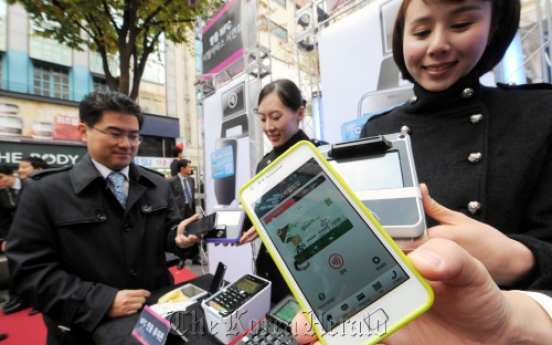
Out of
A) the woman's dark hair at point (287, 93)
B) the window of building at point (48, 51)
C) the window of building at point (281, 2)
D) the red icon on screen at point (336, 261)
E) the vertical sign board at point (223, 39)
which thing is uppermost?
the window of building at point (281, 2)

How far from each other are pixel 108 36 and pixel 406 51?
13.4 feet

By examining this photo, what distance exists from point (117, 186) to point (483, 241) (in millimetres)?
1649

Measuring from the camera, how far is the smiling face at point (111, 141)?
1.48 metres

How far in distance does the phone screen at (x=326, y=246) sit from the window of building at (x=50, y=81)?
1305 centimetres

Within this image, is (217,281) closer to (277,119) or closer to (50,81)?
(277,119)

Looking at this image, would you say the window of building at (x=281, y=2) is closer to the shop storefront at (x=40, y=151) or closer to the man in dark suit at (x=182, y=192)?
the man in dark suit at (x=182, y=192)

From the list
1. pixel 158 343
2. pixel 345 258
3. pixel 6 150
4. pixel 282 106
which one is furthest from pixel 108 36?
pixel 6 150

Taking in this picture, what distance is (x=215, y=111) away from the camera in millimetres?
3889

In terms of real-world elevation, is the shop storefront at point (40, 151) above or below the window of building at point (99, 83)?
below

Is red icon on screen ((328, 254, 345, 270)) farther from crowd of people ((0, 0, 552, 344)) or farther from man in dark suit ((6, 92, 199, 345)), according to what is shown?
man in dark suit ((6, 92, 199, 345))

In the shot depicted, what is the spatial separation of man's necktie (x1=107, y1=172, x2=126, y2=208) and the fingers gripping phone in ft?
3.83

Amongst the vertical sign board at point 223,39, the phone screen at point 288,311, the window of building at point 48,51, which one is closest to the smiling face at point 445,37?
the phone screen at point 288,311

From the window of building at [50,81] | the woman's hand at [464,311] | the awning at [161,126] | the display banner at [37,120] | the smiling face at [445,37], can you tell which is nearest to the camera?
the woman's hand at [464,311]

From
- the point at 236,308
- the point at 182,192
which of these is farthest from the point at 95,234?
the point at 182,192
